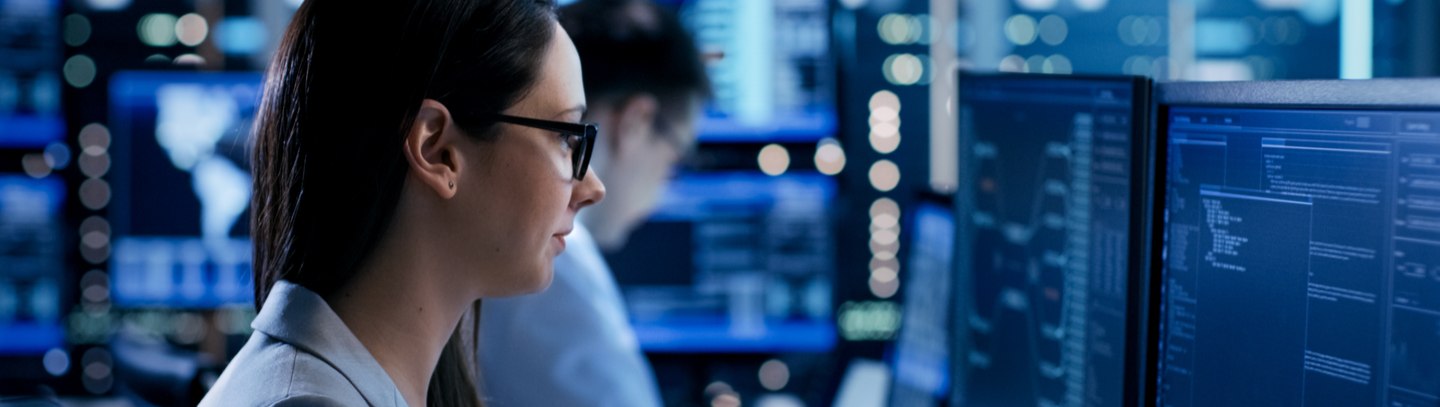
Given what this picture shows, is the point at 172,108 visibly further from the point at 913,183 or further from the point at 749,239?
the point at 913,183

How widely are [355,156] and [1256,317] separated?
68 cm

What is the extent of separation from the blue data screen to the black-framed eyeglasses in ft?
1.60

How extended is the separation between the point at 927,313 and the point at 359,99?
1033 mm

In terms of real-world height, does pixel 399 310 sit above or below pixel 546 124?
below

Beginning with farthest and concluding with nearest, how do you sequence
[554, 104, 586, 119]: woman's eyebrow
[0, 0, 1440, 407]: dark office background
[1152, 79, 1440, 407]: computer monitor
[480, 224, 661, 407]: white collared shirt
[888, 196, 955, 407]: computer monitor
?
[0, 0, 1440, 407]: dark office background, [888, 196, 955, 407]: computer monitor, [480, 224, 661, 407]: white collared shirt, [554, 104, 586, 119]: woman's eyebrow, [1152, 79, 1440, 407]: computer monitor

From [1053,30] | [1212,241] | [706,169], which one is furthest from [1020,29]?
[1212,241]

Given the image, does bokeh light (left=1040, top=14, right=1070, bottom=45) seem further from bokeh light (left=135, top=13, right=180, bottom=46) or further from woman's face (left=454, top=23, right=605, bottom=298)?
bokeh light (left=135, top=13, right=180, bottom=46)

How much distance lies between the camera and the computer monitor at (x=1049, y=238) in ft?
2.72

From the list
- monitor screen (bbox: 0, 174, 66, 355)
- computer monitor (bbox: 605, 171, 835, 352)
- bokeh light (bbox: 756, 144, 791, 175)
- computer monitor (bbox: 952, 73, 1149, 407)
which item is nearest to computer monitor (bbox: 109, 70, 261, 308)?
monitor screen (bbox: 0, 174, 66, 355)

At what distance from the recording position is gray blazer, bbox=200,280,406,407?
695 mm

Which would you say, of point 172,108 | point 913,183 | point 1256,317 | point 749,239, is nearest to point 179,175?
point 172,108

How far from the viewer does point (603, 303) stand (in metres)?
1.37

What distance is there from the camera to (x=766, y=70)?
2.32 meters

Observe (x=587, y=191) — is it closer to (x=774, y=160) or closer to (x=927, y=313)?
(x=927, y=313)
